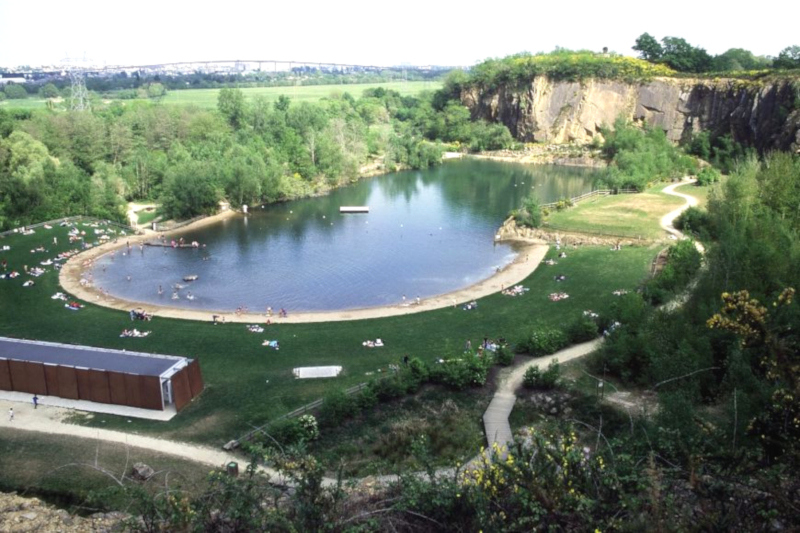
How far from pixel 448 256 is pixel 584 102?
6765 centimetres

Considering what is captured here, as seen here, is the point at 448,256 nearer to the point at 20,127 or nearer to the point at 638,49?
the point at 20,127

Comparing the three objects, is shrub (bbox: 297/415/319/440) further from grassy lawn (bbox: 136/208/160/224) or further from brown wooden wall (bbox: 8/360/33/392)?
grassy lawn (bbox: 136/208/160/224)

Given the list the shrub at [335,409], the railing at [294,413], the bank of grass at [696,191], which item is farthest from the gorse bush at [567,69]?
the shrub at [335,409]

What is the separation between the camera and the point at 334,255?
5488 cm

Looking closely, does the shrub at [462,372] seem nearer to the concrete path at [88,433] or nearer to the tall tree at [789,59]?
the concrete path at [88,433]

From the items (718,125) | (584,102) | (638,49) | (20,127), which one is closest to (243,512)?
(20,127)

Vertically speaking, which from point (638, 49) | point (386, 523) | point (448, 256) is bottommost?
point (448, 256)

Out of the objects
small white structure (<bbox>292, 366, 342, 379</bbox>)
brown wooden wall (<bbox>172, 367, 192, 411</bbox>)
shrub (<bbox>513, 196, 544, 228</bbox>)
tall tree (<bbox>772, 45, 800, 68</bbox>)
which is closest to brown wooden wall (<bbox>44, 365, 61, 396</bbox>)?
brown wooden wall (<bbox>172, 367, 192, 411</bbox>)

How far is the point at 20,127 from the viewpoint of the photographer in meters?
77.6

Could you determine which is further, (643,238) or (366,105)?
(366,105)

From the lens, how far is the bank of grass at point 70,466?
70.2 ft

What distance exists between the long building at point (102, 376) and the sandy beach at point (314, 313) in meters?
10.8

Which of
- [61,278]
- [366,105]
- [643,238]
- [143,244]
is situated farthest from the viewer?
[366,105]

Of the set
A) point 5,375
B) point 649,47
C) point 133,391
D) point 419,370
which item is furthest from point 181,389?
point 649,47
